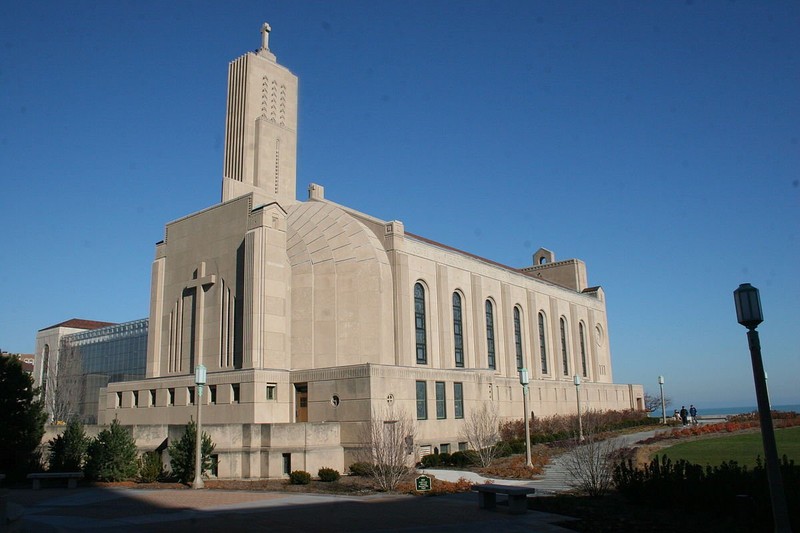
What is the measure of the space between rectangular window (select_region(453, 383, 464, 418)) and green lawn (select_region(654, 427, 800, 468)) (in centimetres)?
1093

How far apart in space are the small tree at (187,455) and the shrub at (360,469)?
20.6 feet

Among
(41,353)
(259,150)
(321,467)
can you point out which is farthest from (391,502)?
(41,353)

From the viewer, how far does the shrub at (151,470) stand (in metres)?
26.5

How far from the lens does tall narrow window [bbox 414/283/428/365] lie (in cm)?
4350

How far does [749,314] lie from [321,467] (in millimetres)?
22245

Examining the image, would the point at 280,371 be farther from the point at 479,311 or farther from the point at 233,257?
the point at 479,311

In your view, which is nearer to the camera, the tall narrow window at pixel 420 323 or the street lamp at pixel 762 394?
the street lamp at pixel 762 394

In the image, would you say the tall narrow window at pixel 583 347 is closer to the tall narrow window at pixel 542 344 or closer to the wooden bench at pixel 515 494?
the tall narrow window at pixel 542 344

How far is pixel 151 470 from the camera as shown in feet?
87.0

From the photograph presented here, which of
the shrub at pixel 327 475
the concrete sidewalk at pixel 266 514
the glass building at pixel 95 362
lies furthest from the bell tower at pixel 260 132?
the glass building at pixel 95 362

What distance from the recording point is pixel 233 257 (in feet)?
130

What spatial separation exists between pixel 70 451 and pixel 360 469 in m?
12.5

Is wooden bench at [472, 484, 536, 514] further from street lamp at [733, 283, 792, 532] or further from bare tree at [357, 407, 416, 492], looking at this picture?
bare tree at [357, 407, 416, 492]

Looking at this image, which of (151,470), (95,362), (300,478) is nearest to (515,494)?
(300,478)
